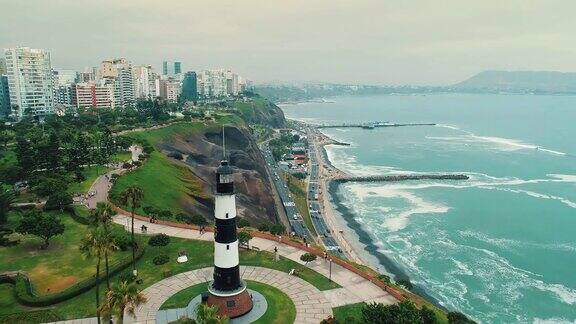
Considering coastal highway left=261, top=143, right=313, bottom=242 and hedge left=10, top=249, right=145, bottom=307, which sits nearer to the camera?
hedge left=10, top=249, right=145, bottom=307

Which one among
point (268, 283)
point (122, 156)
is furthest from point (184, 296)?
point (122, 156)

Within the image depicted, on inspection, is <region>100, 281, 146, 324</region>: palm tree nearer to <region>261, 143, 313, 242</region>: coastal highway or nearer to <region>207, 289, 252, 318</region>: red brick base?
<region>207, 289, 252, 318</region>: red brick base

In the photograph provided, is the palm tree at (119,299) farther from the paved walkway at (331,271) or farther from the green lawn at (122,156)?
the green lawn at (122,156)

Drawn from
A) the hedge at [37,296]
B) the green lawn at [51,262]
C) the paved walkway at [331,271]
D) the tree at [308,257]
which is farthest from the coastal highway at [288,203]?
the hedge at [37,296]

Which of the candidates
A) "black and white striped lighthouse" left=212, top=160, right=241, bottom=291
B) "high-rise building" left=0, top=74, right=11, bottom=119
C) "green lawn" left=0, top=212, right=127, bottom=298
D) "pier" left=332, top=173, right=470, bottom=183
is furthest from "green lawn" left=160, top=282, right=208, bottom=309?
"high-rise building" left=0, top=74, right=11, bottom=119

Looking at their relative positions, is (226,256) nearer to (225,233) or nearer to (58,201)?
(225,233)
